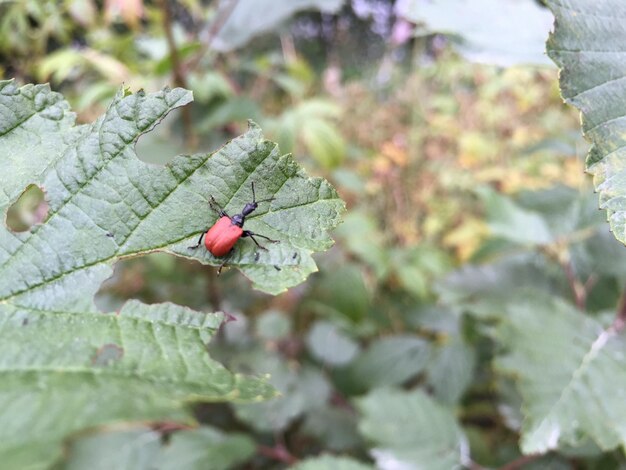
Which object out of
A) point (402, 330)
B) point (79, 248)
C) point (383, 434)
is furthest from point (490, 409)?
point (79, 248)

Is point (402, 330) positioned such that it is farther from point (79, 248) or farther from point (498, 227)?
point (79, 248)

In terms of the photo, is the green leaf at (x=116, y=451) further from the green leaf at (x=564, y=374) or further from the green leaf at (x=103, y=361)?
the green leaf at (x=564, y=374)

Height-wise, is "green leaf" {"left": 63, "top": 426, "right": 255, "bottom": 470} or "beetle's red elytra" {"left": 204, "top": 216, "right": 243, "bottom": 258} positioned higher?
"beetle's red elytra" {"left": 204, "top": 216, "right": 243, "bottom": 258}

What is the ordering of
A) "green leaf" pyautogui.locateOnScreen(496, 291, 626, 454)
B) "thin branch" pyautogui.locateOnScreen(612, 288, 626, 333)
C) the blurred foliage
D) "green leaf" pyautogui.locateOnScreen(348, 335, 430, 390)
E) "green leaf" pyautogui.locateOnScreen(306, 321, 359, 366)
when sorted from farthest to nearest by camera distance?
"green leaf" pyautogui.locateOnScreen(306, 321, 359, 366) < "green leaf" pyautogui.locateOnScreen(348, 335, 430, 390) < the blurred foliage < "thin branch" pyautogui.locateOnScreen(612, 288, 626, 333) < "green leaf" pyautogui.locateOnScreen(496, 291, 626, 454)

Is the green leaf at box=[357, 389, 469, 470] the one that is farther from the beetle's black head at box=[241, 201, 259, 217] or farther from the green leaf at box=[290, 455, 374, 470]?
the beetle's black head at box=[241, 201, 259, 217]

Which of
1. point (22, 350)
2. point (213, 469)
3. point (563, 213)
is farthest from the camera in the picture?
point (563, 213)

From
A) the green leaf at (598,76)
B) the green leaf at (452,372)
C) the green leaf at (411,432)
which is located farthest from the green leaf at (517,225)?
the green leaf at (598,76)

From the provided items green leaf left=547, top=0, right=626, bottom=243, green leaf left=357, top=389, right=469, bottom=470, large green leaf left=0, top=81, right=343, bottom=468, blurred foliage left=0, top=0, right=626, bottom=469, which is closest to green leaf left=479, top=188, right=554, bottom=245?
blurred foliage left=0, top=0, right=626, bottom=469

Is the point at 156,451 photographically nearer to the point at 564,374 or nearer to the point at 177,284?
the point at 177,284
